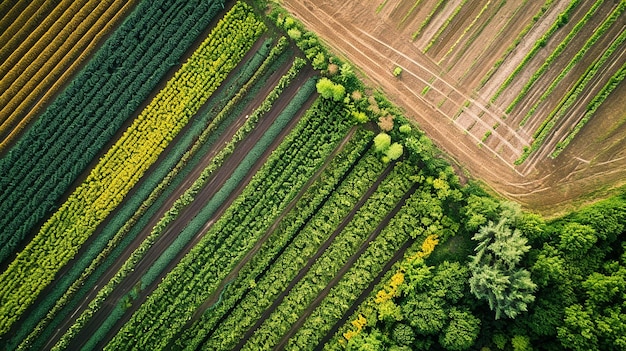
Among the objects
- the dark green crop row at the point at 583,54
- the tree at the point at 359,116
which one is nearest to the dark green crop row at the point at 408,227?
the tree at the point at 359,116

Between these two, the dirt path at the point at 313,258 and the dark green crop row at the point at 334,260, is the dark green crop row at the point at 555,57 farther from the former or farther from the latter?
the dirt path at the point at 313,258

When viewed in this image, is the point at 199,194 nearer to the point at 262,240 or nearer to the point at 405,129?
the point at 262,240

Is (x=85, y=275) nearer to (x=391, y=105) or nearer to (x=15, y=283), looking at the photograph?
(x=15, y=283)

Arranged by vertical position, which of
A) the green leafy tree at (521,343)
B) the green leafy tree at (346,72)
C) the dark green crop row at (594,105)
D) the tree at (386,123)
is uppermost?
the dark green crop row at (594,105)

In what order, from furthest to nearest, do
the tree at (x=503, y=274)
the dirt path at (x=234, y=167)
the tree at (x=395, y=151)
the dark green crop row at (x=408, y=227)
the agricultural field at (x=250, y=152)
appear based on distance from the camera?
the dirt path at (x=234, y=167) < the agricultural field at (x=250, y=152) < the dark green crop row at (x=408, y=227) < the tree at (x=395, y=151) < the tree at (x=503, y=274)

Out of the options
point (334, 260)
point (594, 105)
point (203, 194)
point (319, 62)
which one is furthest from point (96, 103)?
point (594, 105)

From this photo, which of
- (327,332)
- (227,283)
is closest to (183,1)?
(227,283)
